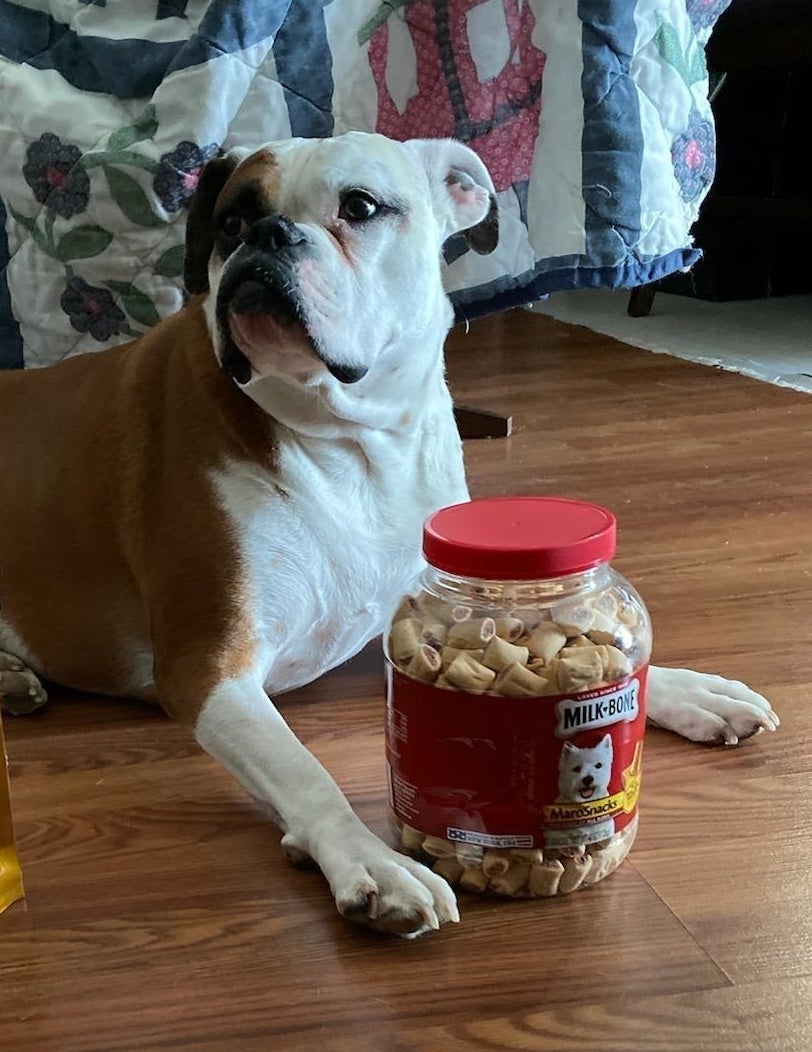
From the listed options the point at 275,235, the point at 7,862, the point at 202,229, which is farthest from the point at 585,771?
the point at 202,229

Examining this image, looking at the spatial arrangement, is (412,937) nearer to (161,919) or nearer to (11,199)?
(161,919)

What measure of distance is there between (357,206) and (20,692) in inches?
25.2

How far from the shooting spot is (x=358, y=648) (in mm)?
1354

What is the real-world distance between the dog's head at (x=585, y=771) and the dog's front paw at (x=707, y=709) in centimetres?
31

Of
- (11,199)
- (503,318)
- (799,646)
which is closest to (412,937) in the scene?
(799,646)

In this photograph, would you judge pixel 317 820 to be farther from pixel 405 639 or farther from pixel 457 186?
pixel 457 186

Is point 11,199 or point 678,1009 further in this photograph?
point 11,199

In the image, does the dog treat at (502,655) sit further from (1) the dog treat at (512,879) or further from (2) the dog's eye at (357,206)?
(2) the dog's eye at (357,206)

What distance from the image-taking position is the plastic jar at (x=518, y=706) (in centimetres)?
86

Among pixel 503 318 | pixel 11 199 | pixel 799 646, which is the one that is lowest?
pixel 503 318

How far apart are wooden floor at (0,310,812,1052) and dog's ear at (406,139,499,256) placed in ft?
1.77

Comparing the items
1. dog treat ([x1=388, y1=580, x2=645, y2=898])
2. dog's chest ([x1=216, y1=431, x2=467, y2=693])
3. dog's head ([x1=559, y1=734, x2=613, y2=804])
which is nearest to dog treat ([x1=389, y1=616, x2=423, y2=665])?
dog treat ([x1=388, y1=580, x2=645, y2=898])

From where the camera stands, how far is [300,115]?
1.79 m

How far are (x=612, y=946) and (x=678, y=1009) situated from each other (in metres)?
0.08
